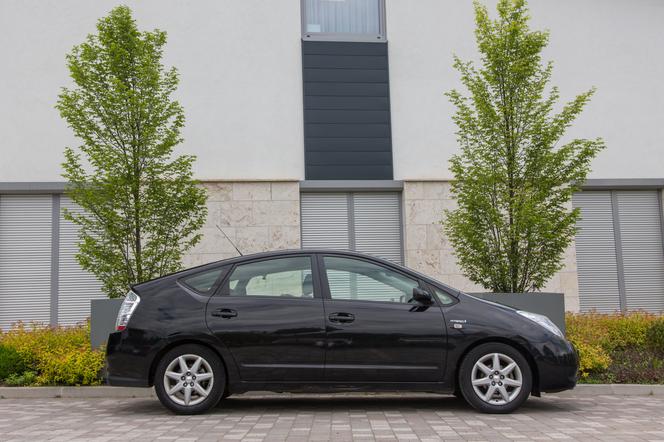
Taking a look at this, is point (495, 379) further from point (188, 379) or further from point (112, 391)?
point (112, 391)

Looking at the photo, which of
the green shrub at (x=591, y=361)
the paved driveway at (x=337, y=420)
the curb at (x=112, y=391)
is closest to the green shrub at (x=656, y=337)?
the green shrub at (x=591, y=361)

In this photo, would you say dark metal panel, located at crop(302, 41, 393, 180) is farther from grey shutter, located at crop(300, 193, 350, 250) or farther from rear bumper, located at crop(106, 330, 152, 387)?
rear bumper, located at crop(106, 330, 152, 387)

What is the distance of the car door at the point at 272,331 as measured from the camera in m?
7.06

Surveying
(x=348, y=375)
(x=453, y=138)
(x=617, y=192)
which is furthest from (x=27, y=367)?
(x=617, y=192)

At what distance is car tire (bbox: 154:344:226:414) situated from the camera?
7.05m

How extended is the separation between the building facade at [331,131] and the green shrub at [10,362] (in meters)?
4.54

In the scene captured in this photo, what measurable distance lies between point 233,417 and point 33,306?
8309 mm

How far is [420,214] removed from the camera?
1432 centimetres

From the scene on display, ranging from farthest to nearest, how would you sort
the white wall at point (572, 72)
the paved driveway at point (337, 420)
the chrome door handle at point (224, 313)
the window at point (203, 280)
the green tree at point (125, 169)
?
the white wall at point (572, 72), the green tree at point (125, 169), the window at point (203, 280), the chrome door handle at point (224, 313), the paved driveway at point (337, 420)

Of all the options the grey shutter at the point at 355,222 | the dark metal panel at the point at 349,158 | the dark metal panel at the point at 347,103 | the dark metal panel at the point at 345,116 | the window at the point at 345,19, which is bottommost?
the grey shutter at the point at 355,222

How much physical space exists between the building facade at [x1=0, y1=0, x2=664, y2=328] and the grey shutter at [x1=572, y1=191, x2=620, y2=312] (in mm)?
30

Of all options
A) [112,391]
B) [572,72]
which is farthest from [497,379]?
[572,72]

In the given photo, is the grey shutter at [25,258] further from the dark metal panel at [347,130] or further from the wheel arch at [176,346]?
the wheel arch at [176,346]

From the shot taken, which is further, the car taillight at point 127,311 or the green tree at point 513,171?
the green tree at point 513,171
